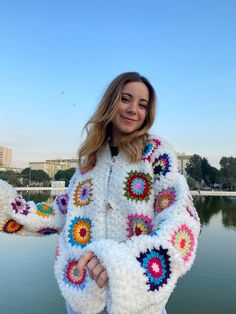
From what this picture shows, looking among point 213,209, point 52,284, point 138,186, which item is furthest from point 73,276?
point 213,209

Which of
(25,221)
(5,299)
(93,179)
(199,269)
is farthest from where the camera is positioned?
(199,269)

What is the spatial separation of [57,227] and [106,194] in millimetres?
478

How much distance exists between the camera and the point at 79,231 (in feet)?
5.42

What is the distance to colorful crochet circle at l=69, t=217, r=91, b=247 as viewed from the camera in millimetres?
1611

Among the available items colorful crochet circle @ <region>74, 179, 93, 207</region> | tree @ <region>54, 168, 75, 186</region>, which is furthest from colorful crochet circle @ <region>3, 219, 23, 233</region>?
tree @ <region>54, 168, 75, 186</region>

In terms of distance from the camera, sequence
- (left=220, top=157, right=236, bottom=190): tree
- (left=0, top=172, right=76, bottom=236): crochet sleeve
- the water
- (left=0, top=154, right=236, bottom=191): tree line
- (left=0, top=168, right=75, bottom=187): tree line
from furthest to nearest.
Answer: (left=0, top=168, right=75, bottom=187): tree line → (left=0, top=154, right=236, bottom=191): tree line → (left=220, top=157, right=236, bottom=190): tree → the water → (left=0, top=172, right=76, bottom=236): crochet sleeve

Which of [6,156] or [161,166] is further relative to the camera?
[6,156]

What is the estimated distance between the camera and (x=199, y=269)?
27.3 feet

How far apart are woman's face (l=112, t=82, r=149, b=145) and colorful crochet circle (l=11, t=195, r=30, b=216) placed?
0.71m

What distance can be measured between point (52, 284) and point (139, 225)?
6015mm

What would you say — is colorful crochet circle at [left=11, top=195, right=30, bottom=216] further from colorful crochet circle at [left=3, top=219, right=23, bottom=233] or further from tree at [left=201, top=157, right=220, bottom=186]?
tree at [left=201, top=157, right=220, bottom=186]

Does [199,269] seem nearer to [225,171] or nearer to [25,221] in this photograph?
[25,221]

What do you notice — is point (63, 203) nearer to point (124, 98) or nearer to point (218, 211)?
point (124, 98)

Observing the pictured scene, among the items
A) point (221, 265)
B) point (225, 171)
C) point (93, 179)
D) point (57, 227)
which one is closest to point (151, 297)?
point (93, 179)
